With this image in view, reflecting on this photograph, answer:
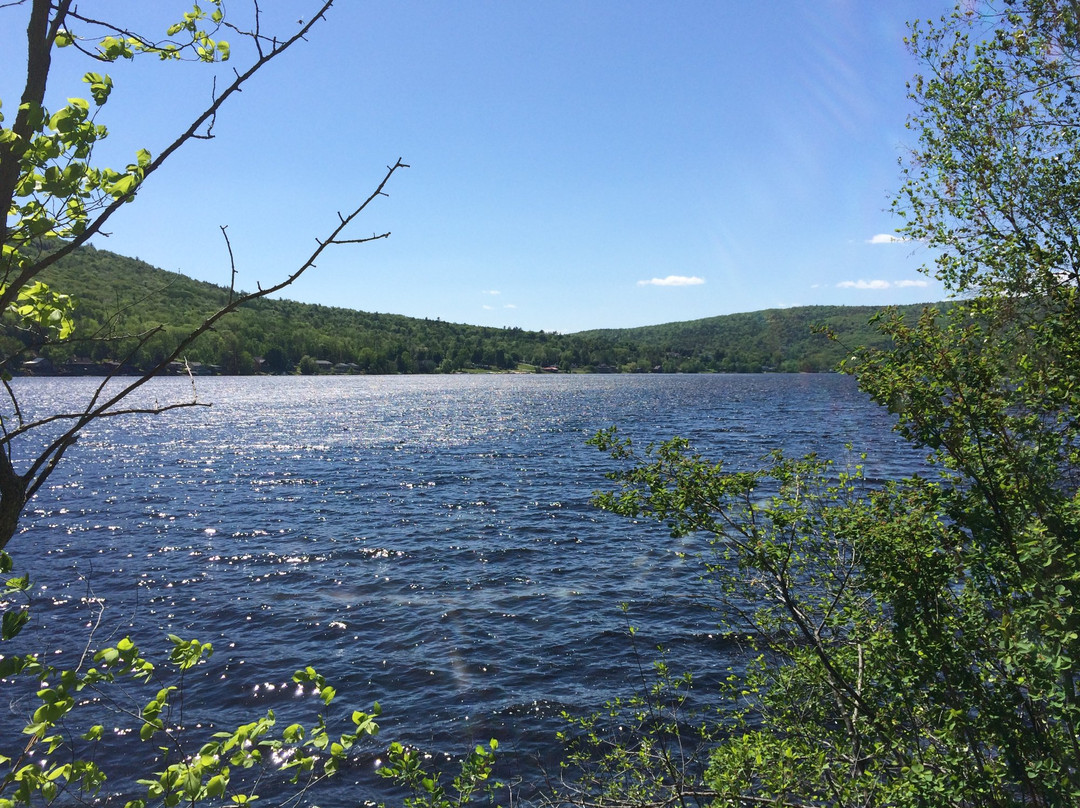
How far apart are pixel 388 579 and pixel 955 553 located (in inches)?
870

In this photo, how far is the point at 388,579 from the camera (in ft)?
87.1

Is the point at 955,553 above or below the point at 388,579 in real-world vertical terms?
above

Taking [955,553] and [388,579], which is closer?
[955,553]

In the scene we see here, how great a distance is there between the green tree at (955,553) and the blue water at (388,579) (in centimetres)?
847

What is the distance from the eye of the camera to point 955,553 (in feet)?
28.3

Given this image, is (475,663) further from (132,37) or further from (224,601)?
(132,37)

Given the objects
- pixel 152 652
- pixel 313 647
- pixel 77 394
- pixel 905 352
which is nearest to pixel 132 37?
pixel 905 352

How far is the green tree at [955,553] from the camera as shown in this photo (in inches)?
281

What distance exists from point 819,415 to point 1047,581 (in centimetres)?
9455

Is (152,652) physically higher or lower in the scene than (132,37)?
lower

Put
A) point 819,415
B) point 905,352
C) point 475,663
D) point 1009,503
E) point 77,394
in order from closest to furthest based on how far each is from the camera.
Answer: point 1009,503, point 905,352, point 475,663, point 819,415, point 77,394

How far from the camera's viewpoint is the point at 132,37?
3.53m

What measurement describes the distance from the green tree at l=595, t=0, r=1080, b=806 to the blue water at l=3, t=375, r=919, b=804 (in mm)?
8467

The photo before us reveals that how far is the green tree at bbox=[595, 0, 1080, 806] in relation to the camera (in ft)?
23.4
